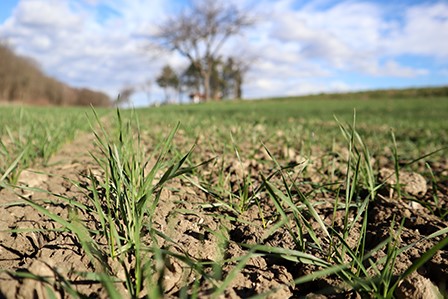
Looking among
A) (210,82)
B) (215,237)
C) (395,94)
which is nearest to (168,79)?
(210,82)

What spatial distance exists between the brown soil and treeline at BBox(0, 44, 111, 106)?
36142mm

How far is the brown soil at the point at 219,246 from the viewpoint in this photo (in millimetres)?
755

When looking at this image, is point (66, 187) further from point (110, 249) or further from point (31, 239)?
point (110, 249)

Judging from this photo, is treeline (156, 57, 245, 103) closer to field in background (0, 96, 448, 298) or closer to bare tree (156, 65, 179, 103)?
bare tree (156, 65, 179, 103)

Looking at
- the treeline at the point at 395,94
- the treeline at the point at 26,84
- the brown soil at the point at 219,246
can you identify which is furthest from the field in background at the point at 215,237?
the treeline at the point at 26,84

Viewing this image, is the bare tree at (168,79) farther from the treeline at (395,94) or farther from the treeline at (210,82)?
the treeline at (395,94)

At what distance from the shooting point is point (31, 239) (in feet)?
3.23

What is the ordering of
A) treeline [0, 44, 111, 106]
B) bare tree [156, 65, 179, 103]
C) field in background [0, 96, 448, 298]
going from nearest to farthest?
field in background [0, 96, 448, 298]
treeline [0, 44, 111, 106]
bare tree [156, 65, 179, 103]

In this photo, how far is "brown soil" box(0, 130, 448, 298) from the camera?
2.48 ft

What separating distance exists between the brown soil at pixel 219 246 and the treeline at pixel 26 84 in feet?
119

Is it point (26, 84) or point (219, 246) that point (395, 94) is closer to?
point (219, 246)

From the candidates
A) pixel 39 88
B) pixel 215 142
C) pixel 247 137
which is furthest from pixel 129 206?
pixel 39 88

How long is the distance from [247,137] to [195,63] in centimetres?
3057

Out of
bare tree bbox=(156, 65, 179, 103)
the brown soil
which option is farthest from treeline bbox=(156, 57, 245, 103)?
the brown soil
